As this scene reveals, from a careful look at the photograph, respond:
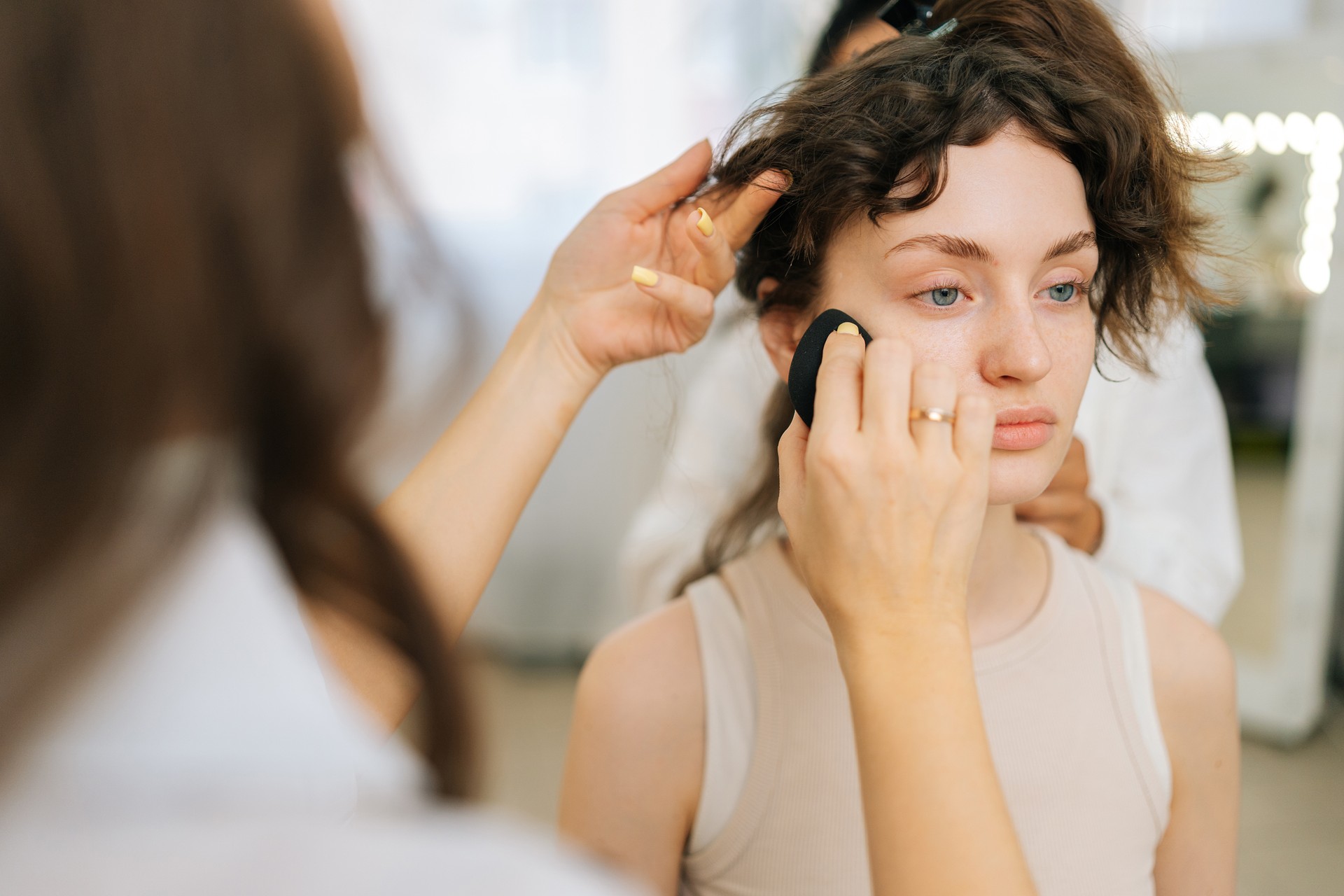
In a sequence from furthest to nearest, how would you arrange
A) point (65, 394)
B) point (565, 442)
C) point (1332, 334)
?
point (565, 442), point (1332, 334), point (65, 394)

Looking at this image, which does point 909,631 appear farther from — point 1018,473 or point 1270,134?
point 1270,134

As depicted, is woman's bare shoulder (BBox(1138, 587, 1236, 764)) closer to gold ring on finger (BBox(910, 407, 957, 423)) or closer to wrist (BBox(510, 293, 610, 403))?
gold ring on finger (BBox(910, 407, 957, 423))

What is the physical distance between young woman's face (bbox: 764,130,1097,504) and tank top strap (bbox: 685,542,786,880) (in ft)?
0.81

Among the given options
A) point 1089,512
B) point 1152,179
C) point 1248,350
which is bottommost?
point 1089,512

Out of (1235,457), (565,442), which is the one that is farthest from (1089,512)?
(565,442)

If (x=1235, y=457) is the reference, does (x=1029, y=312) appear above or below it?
above

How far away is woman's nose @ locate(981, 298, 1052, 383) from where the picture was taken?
2.66 ft

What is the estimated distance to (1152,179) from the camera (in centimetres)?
92

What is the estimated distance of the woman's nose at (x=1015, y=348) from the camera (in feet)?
2.66

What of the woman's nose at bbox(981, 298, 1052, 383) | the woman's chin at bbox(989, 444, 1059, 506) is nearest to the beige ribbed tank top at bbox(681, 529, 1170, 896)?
the woman's chin at bbox(989, 444, 1059, 506)

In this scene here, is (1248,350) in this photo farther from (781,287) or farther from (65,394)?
(65,394)

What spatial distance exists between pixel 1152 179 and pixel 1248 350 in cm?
194

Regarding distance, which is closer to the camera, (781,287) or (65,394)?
(65,394)

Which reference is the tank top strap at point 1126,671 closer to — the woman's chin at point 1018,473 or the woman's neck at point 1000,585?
the woman's neck at point 1000,585
